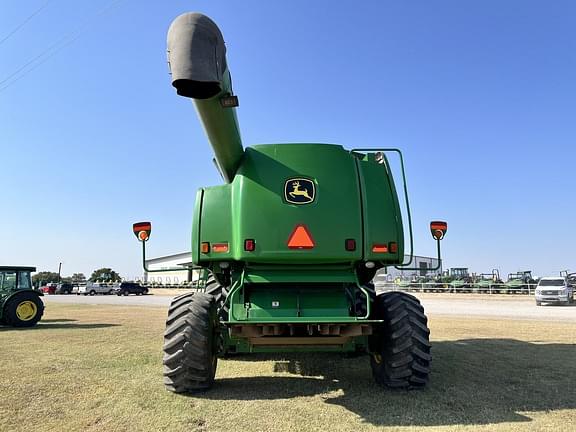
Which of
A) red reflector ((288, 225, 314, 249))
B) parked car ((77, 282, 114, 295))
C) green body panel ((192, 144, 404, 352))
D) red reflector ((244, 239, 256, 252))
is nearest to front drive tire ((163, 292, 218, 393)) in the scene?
green body panel ((192, 144, 404, 352))

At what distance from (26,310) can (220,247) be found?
12.1 m

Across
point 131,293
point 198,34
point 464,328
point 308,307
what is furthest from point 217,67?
point 131,293

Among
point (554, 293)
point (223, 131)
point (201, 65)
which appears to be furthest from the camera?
point (554, 293)

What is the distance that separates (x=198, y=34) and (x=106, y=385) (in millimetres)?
4780

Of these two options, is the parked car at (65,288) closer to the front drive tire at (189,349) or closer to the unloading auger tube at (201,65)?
the front drive tire at (189,349)

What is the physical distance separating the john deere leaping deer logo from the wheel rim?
1278cm

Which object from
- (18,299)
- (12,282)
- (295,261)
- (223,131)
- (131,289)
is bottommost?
(131,289)

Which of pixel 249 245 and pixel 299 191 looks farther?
pixel 299 191

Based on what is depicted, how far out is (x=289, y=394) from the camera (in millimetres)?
5809

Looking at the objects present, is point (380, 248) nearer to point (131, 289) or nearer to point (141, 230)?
point (141, 230)

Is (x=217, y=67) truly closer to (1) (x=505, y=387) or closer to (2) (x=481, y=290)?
(1) (x=505, y=387)

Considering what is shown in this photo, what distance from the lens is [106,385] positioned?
645 cm

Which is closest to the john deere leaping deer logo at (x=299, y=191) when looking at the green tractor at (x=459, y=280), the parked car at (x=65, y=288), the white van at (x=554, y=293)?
the white van at (x=554, y=293)

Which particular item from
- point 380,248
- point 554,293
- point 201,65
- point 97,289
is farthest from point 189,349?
point 97,289
